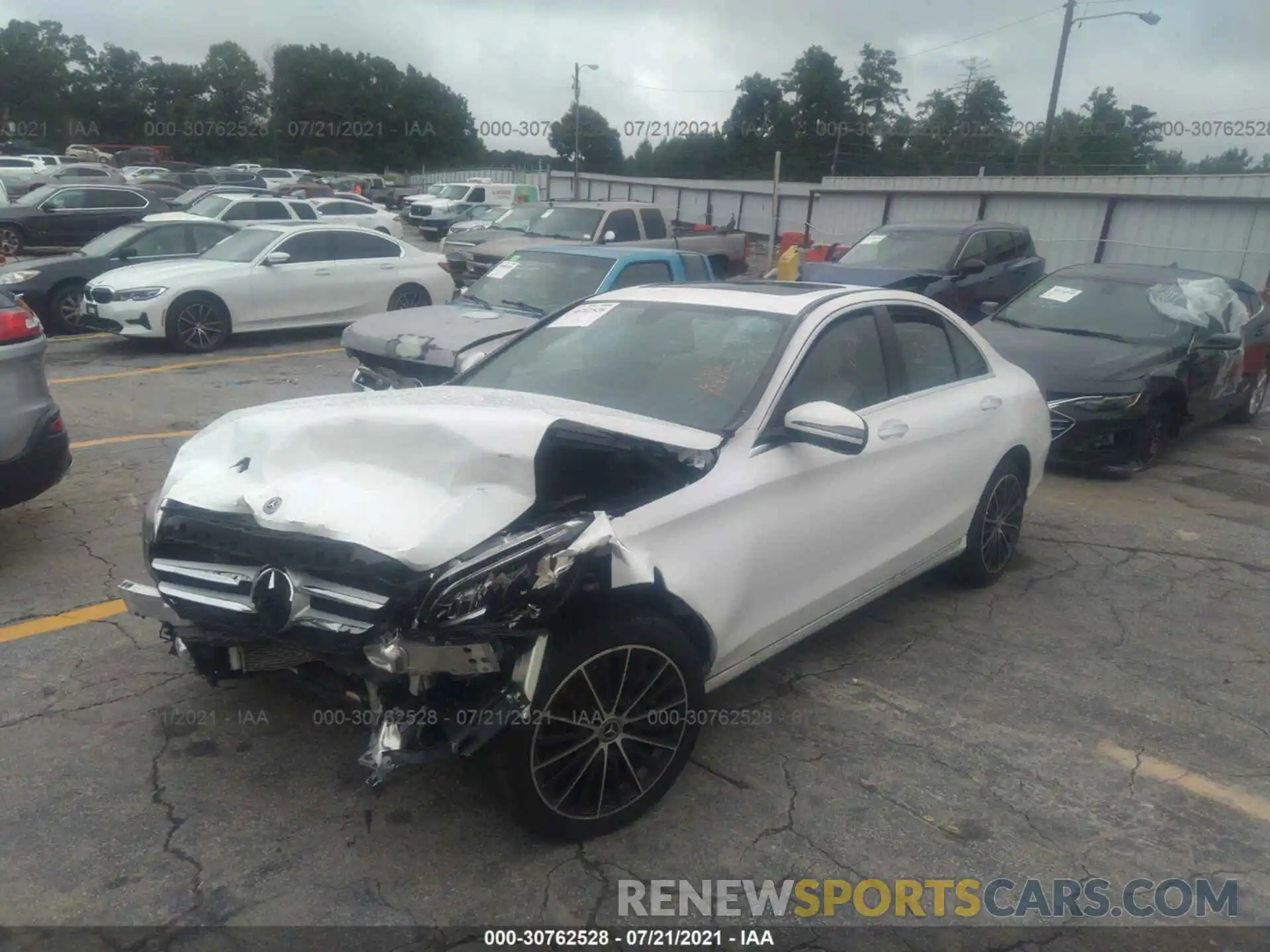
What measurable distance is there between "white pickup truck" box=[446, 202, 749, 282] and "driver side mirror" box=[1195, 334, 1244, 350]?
689 centimetres

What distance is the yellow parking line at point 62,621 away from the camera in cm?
442

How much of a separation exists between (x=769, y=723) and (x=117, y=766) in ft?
7.96

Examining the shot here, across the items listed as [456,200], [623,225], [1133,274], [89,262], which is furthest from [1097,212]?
[456,200]

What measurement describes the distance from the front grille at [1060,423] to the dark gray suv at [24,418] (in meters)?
6.76

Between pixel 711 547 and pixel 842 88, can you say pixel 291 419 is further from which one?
pixel 842 88

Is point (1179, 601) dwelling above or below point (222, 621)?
below

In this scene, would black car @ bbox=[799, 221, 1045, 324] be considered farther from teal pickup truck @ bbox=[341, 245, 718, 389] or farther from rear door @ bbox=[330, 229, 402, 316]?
rear door @ bbox=[330, 229, 402, 316]

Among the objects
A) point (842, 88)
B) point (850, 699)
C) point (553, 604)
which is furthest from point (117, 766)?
point (842, 88)

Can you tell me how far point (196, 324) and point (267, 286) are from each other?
1044 mm

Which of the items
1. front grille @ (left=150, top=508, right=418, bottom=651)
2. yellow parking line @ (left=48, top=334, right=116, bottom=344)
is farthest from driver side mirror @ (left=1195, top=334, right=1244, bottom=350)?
yellow parking line @ (left=48, top=334, right=116, bottom=344)

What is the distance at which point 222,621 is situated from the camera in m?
2.99

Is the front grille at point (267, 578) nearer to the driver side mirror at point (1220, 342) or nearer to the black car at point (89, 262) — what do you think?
the driver side mirror at point (1220, 342)

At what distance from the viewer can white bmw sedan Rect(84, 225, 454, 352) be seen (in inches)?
440

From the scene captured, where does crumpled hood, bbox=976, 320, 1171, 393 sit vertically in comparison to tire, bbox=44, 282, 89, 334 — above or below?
above
